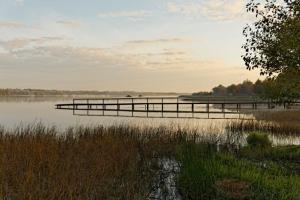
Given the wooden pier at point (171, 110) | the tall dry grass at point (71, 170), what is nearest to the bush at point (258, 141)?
the tall dry grass at point (71, 170)

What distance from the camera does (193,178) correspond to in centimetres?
995

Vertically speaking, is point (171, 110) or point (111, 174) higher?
point (111, 174)

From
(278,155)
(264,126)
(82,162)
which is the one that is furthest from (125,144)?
(264,126)

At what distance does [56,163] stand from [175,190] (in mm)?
3252

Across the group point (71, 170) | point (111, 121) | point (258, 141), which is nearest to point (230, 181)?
point (71, 170)

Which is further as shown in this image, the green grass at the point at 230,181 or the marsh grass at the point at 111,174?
the green grass at the point at 230,181

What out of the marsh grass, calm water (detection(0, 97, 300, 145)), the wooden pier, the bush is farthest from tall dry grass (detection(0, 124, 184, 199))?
the wooden pier

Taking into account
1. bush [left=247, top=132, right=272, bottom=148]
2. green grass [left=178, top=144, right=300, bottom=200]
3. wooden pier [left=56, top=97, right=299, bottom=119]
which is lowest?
wooden pier [left=56, top=97, right=299, bottom=119]

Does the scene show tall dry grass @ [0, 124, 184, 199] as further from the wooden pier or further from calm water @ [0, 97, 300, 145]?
the wooden pier

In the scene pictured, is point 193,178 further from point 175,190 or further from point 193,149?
point 193,149

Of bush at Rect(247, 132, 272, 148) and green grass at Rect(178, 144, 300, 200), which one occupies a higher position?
green grass at Rect(178, 144, 300, 200)

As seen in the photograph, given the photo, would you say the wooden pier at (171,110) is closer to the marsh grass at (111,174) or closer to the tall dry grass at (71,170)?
the marsh grass at (111,174)

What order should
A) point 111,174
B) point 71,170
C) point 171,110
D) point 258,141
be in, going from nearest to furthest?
point 71,170 < point 111,174 < point 258,141 < point 171,110

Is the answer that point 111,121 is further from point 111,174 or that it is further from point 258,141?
point 111,174
